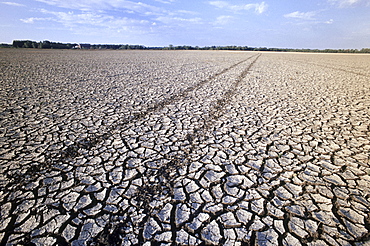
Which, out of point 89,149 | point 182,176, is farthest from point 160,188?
point 89,149

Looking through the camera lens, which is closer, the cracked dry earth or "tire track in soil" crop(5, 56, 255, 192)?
the cracked dry earth

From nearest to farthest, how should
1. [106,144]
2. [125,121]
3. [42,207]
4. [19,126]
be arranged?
1. [42,207]
2. [106,144]
3. [19,126]
4. [125,121]

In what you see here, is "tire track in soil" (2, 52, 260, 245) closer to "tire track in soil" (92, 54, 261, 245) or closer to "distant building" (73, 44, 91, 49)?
"tire track in soil" (92, 54, 261, 245)

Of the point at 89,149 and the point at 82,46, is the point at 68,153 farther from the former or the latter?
the point at 82,46

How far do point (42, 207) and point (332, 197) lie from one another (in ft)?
8.62

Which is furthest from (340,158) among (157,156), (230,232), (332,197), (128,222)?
(128,222)

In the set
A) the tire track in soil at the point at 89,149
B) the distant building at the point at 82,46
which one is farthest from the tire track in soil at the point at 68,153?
Result: the distant building at the point at 82,46

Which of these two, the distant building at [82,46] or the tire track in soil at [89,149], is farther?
the distant building at [82,46]

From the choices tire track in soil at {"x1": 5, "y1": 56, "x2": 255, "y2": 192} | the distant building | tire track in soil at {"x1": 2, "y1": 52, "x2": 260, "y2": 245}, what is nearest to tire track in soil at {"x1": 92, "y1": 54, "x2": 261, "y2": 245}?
tire track in soil at {"x1": 2, "y1": 52, "x2": 260, "y2": 245}

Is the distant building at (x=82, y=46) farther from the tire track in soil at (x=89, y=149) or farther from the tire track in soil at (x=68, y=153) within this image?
the tire track in soil at (x=89, y=149)

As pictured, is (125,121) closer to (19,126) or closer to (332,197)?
(19,126)

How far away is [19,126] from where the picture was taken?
3.30 metres

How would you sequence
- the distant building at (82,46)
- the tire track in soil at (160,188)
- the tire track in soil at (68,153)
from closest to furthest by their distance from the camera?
the tire track in soil at (160,188) → the tire track in soil at (68,153) → the distant building at (82,46)

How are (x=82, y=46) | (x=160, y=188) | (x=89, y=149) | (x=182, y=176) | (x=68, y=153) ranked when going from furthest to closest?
1. (x=82, y=46)
2. (x=89, y=149)
3. (x=68, y=153)
4. (x=182, y=176)
5. (x=160, y=188)
